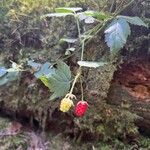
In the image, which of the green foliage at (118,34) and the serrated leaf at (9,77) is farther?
the serrated leaf at (9,77)

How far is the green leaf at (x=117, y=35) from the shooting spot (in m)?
1.11

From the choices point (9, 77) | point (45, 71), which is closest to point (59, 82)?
point (45, 71)


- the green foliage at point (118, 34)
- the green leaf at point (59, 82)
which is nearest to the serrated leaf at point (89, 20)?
the green foliage at point (118, 34)

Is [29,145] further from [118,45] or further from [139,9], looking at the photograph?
[139,9]

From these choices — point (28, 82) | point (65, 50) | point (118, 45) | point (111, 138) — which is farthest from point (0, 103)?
point (118, 45)

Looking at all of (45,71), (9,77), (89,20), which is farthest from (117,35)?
(9,77)

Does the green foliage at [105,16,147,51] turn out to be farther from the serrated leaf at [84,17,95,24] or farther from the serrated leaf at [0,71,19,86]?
the serrated leaf at [0,71,19,86]

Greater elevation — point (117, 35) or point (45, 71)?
point (117, 35)

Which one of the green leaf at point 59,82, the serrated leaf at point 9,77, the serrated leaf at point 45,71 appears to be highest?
the green leaf at point 59,82

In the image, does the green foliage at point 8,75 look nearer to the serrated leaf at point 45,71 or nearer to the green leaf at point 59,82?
the serrated leaf at point 45,71

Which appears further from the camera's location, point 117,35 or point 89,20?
point 89,20

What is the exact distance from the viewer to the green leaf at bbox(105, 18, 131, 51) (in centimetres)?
111

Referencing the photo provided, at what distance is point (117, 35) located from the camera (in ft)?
3.67

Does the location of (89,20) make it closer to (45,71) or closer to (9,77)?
(45,71)
